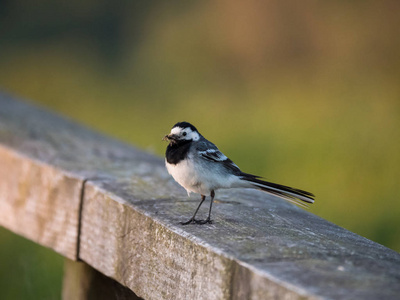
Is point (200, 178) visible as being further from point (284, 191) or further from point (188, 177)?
point (284, 191)

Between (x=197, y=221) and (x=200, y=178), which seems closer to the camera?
(x=197, y=221)

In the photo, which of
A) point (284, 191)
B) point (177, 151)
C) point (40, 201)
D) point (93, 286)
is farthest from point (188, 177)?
point (40, 201)

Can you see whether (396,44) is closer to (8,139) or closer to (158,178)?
(158,178)

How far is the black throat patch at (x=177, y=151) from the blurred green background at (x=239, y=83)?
4.48 feet

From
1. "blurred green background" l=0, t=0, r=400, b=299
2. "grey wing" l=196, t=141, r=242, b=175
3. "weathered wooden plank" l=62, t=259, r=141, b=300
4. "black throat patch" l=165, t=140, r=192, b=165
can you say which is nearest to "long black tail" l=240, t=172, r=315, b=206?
"grey wing" l=196, t=141, r=242, b=175

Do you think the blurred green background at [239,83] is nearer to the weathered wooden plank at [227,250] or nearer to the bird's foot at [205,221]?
the weathered wooden plank at [227,250]

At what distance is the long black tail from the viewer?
91.5 inches

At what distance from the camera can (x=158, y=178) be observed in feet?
9.89

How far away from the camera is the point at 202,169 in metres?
2.52

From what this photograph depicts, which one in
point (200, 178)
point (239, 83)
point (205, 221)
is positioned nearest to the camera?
point (205, 221)

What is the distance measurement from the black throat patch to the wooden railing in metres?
0.18

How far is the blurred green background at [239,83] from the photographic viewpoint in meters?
4.24

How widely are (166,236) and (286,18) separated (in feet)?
15.2

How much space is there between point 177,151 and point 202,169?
5.6 inches
